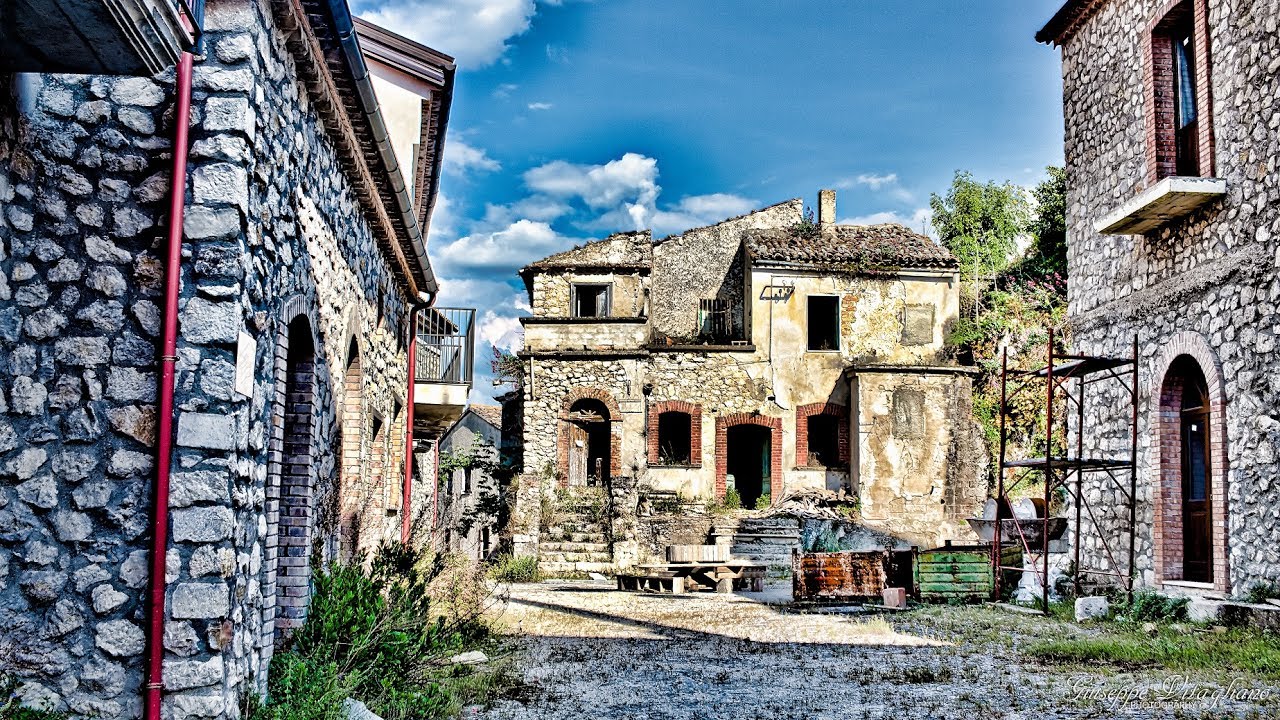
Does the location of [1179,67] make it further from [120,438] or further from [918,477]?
[918,477]

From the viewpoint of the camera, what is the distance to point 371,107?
751cm

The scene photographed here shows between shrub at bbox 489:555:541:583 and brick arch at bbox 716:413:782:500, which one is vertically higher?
brick arch at bbox 716:413:782:500

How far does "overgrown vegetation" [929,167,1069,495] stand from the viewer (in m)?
23.9

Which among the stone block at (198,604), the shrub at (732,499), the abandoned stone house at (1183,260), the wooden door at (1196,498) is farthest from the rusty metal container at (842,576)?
the stone block at (198,604)

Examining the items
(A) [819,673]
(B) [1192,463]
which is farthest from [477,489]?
(B) [1192,463]

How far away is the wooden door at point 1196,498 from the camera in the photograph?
11.1 metres

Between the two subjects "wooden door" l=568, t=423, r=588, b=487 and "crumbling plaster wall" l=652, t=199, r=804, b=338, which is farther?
"crumbling plaster wall" l=652, t=199, r=804, b=338

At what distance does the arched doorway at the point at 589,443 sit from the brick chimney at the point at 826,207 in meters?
8.15

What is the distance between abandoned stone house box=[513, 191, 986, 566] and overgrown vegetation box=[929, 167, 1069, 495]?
877mm

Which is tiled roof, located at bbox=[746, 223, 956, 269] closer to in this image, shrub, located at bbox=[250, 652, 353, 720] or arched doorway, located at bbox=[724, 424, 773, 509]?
arched doorway, located at bbox=[724, 424, 773, 509]

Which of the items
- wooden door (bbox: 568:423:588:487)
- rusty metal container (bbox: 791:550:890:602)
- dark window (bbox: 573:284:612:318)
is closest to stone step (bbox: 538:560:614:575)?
Result: wooden door (bbox: 568:423:588:487)

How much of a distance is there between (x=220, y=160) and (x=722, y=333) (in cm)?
2132

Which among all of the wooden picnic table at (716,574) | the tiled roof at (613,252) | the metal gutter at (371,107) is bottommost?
the wooden picnic table at (716,574)

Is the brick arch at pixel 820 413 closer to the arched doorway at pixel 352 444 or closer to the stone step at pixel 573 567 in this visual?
the stone step at pixel 573 567
